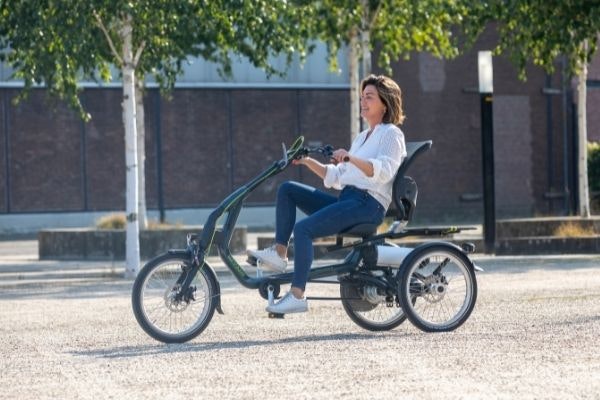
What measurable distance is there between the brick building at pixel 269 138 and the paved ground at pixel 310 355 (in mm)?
24008

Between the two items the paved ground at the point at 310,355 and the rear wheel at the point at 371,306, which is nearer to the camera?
the paved ground at the point at 310,355

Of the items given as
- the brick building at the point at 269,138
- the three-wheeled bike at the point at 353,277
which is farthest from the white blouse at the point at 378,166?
the brick building at the point at 269,138

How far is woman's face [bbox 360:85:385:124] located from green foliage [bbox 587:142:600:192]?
81.5 ft

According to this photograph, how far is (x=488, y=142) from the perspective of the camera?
71.9 ft

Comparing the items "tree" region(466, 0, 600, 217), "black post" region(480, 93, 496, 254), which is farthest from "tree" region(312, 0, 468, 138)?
"black post" region(480, 93, 496, 254)

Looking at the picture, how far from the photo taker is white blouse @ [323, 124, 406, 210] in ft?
34.1

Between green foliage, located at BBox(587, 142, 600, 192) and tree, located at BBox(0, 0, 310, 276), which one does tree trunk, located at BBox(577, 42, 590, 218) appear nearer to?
tree, located at BBox(0, 0, 310, 276)

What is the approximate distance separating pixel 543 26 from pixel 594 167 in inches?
511

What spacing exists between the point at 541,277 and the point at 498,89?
25391mm

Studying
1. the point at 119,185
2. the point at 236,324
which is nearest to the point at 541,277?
the point at 236,324

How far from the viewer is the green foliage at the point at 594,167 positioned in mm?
34781

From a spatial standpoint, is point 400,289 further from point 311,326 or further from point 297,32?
point 297,32

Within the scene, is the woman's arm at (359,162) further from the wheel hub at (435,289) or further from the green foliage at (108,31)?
the green foliage at (108,31)

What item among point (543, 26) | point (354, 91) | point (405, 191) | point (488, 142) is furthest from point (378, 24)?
point (405, 191)
